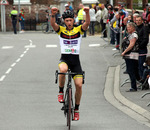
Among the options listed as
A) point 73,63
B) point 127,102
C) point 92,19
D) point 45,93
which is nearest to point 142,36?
point 127,102

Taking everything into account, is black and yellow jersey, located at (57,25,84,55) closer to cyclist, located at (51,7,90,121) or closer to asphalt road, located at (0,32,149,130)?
cyclist, located at (51,7,90,121)

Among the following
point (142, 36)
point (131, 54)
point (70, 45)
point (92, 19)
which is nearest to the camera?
point (70, 45)

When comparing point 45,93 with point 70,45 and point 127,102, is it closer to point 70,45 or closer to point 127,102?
point 127,102

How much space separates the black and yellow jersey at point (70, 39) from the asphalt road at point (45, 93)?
4.51ft

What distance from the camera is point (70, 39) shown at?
33.1ft

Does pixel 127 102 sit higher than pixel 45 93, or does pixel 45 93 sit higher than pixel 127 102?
pixel 127 102

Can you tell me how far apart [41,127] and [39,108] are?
7.63 feet

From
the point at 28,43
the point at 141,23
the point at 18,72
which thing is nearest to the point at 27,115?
the point at 141,23

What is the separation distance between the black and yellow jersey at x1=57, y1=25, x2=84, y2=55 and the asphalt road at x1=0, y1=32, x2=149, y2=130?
1376 mm

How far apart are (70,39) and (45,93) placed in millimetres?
5018

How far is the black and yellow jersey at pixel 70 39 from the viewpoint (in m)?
10.1

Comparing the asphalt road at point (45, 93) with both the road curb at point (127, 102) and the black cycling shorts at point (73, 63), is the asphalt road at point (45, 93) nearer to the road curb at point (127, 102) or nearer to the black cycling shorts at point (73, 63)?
the road curb at point (127, 102)

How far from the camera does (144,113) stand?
452 inches

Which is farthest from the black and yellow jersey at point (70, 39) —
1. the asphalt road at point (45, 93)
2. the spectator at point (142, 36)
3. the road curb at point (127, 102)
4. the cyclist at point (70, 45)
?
the spectator at point (142, 36)
